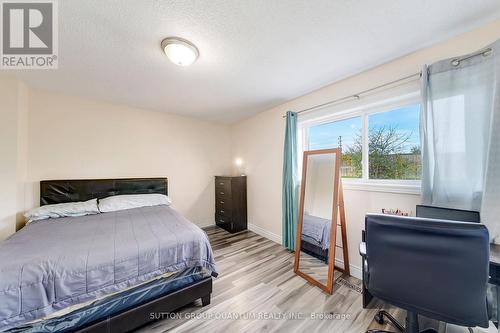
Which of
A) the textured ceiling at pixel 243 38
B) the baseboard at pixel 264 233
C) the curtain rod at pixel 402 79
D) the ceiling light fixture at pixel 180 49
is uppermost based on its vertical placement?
the textured ceiling at pixel 243 38

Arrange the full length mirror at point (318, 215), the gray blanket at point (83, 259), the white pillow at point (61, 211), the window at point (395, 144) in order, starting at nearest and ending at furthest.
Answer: the gray blanket at point (83, 259) → the window at point (395, 144) → the full length mirror at point (318, 215) → the white pillow at point (61, 211)

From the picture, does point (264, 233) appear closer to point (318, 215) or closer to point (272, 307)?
point (318, 215)

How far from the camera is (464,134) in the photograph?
1419 mm

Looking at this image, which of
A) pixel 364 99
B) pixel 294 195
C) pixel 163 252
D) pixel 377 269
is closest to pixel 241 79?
pixel 364 99

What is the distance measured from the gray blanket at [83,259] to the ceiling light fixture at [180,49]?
63.2 inches

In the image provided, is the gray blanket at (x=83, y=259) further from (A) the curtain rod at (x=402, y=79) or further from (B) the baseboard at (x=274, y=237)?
(A) the curtain rod at (x=402, y=79)

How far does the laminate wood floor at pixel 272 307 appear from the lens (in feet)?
4.83

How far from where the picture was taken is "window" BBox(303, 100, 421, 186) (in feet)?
6.03

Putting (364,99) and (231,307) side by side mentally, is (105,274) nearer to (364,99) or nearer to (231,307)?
(231,307)

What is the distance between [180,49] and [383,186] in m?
2.39

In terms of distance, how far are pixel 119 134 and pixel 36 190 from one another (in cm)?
126

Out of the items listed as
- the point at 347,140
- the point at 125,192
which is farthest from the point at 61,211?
the point at 347,140

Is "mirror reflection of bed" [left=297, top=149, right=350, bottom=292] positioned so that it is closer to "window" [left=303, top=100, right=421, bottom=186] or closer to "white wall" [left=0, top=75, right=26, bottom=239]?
"window" [left=303, top=100, right=421, bottom=186]
